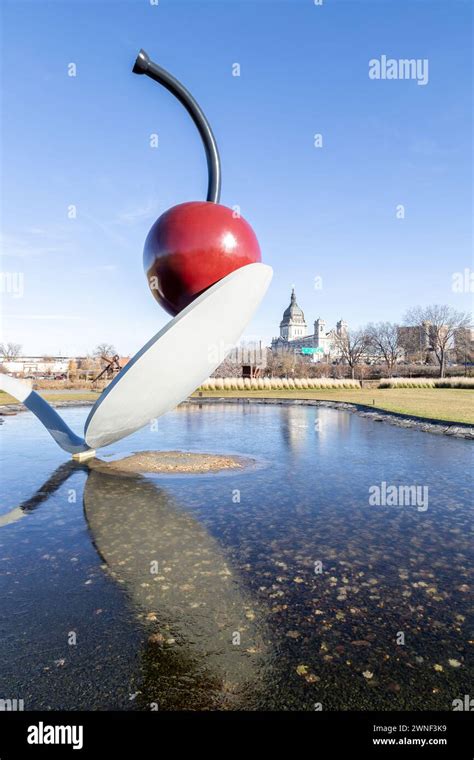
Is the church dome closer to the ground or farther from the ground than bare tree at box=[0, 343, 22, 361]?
farther from the ground

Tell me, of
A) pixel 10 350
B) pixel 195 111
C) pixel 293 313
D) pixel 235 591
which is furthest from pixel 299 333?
pixel 235 591

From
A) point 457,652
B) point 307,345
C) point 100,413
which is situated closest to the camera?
point 457,652

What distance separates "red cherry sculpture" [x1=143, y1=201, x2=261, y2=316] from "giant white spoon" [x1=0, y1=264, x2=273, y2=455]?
0.32m

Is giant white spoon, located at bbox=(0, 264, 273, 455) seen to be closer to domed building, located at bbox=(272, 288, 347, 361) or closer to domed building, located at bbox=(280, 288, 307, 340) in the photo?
domed building, located at bbox=(272, 288, 347, 361)

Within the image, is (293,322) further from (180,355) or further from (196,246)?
(196,246)

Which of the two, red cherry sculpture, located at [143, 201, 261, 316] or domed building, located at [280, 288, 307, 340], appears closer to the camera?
red cherry sculpture, located at [143, 201, 261, 316]

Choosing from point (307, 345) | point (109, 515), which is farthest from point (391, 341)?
point (307, 345)

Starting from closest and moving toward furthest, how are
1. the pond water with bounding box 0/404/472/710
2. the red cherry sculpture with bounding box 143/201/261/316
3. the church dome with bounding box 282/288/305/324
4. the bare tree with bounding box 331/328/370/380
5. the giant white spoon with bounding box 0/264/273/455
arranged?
1. the pond water with bounding box 0/404/472/710
2. the red cherry sculpture with bounding box 143/201/261/316
3. the giant white spoon with bounding box 0/264/273/455
4. the bare tree with bounding box 331/328/370/380
5. the church dome with bounding box 282/288/305/324

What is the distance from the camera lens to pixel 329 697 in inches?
118

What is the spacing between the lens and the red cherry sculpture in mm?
7117

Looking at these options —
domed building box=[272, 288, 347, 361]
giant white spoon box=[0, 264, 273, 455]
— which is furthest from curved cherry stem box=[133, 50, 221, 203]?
domed building box=[272, 288, 347, 361]

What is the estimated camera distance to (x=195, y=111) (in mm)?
7672
